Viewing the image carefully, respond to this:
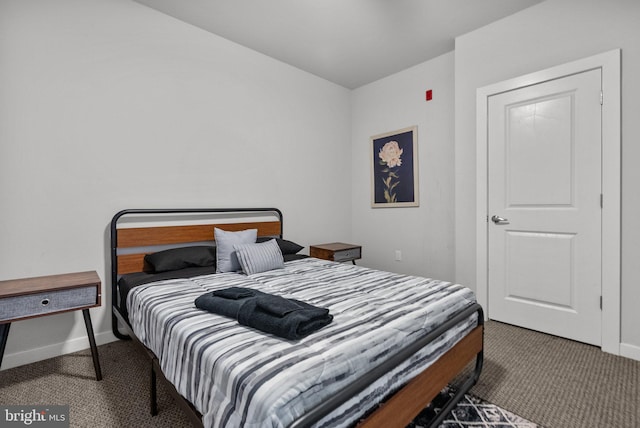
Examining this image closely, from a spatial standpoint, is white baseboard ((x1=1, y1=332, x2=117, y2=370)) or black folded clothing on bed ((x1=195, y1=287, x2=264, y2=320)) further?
white baseboard ((x1=1, y1=332, x2=117, y2=370))

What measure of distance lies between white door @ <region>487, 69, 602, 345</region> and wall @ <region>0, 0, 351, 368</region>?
2.30 meters

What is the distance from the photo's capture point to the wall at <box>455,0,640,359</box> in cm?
221

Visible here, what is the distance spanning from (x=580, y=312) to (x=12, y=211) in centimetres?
420

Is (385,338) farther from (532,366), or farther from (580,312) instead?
(580,312)

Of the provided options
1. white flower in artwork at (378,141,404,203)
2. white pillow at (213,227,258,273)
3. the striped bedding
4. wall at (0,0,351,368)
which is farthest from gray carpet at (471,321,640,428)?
wall at (0,0,351,368)

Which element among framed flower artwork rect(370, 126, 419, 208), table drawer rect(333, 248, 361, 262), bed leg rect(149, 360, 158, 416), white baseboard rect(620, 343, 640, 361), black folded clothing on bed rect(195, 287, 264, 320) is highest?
framed flower artwork rect(370, 126, 419, 208)

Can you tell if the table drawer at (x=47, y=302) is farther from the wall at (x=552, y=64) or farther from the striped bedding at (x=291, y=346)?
the wall at (x=552, y=64)

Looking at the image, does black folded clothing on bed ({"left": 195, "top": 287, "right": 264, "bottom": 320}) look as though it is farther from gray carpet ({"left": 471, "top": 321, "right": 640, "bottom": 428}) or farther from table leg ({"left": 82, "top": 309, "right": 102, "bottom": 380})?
gray carpet ({"left": 471, "top": 321, "right": 640, "bottom": 428})

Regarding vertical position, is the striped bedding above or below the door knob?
below

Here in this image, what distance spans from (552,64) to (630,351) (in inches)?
88.3

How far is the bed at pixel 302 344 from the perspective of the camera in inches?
39.2

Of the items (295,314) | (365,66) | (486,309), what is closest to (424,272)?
(486,309)

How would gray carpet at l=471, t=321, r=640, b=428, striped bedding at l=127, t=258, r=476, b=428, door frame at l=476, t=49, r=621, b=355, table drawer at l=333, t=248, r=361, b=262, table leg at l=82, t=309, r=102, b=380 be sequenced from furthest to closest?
table drawer at l=333, t=248, r=361, b=262, door frame at l=476, t=49, r=621, b=355, table leg at l=82, t=309, r=102, b=380, gray carpet at l=471, t=321, r=640, b=428, striped bedding at l=127, t=258, r=476, b=428

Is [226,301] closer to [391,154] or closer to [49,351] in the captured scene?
[49,351]
